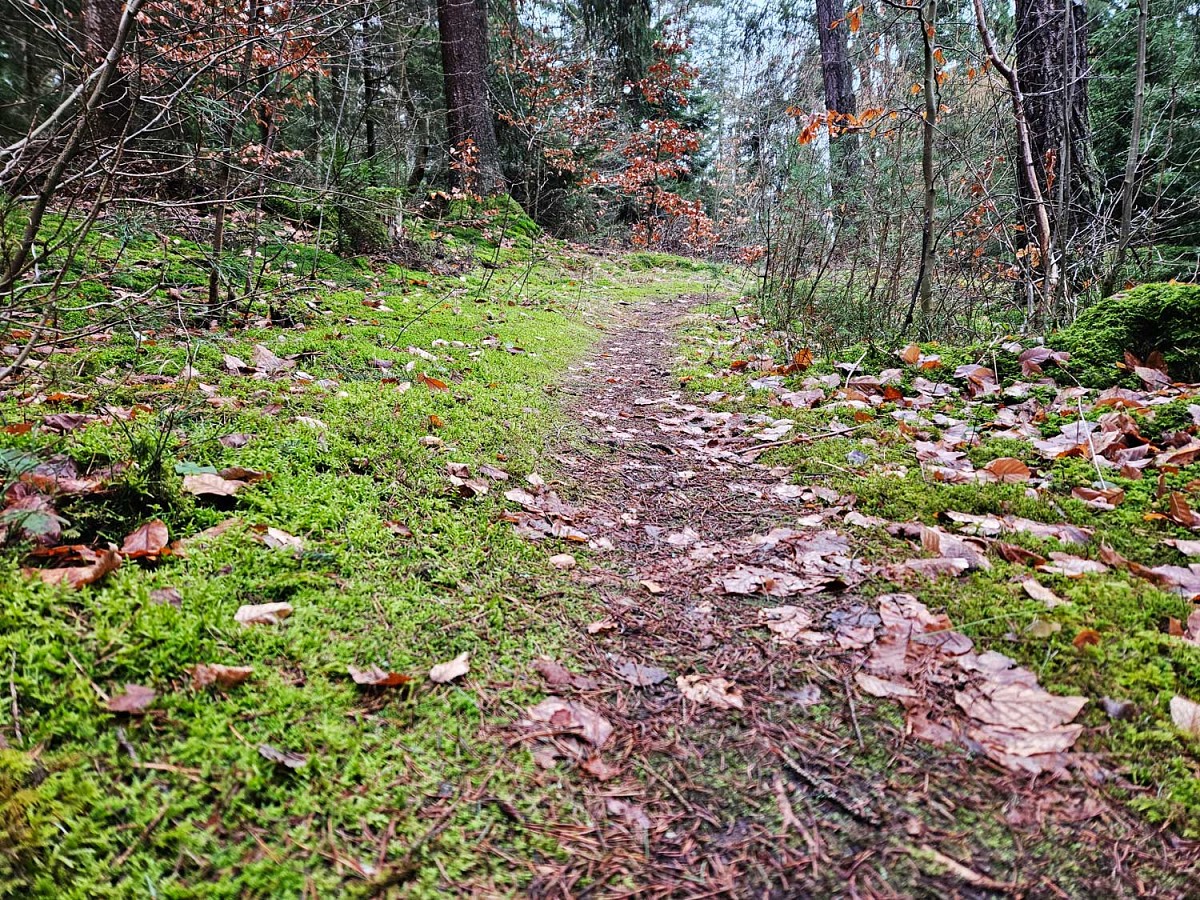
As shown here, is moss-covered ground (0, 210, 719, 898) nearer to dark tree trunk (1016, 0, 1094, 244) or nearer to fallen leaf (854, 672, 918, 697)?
fallen leaf (854, 672, 918, 697)

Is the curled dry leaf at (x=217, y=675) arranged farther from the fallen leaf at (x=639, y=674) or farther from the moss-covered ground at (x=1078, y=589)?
the moss-covered ground at (x=1078, y=589)

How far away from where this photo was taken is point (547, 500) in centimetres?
272

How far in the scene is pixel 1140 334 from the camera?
3.39 m

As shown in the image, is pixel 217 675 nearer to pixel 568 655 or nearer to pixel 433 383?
pixel 568 655

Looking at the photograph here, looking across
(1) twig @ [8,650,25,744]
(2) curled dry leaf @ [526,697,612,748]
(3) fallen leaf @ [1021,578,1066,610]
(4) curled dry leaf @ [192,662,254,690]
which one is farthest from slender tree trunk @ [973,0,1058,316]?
(1) twig @ [8,650,25,744]

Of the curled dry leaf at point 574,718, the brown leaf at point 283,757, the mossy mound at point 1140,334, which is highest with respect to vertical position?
the mossy mound at point 1140,334

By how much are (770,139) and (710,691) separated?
10.1m

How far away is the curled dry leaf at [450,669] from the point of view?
1.54 metres

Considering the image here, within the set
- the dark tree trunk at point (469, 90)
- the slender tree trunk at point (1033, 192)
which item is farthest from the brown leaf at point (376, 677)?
the dark tree trunk at point (469, 90)

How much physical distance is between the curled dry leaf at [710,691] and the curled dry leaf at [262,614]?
111 cm

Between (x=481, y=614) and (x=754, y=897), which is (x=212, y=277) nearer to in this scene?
(x=481, y=614)

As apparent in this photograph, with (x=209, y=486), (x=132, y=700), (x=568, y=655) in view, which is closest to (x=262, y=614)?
(x=132, y=700)

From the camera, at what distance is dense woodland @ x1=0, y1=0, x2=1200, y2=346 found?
321 cm

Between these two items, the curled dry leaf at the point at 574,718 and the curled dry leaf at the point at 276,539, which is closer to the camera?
the curled dry leaf at the point at 574,718
